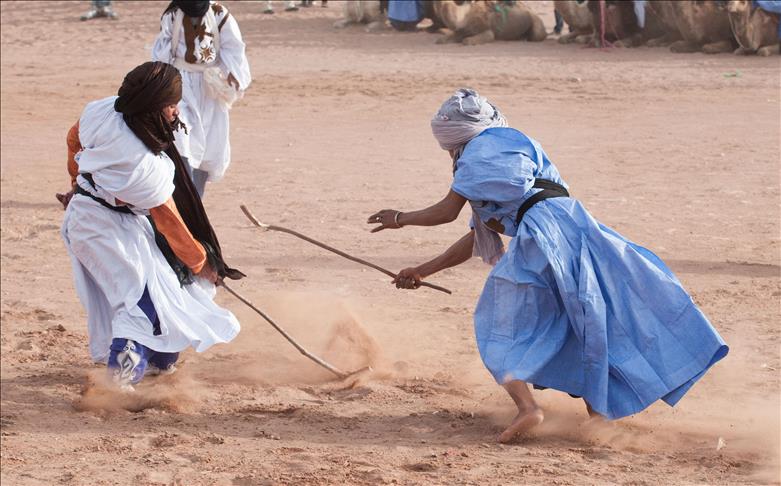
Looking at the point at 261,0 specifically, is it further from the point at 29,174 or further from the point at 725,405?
the point at 725,405

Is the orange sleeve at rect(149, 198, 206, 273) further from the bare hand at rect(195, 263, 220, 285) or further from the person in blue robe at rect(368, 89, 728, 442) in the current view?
the person in blue robe at rect(368, 89, 728, 442)

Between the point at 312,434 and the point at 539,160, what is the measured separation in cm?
159

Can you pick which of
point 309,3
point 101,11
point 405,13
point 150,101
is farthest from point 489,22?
point 150,101

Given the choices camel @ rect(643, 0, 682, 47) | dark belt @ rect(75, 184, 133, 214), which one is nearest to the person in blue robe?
dark belt @ rect(75, 184, 133, 214)

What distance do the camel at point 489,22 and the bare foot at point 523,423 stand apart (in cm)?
1431

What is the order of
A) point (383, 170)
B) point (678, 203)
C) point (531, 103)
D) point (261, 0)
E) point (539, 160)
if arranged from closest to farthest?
point (539, 160)
point (678, 203)
point (383, 170)
point (531, 103)
point (261, 0)

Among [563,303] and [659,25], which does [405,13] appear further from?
[563,303]

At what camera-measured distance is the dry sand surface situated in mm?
5188

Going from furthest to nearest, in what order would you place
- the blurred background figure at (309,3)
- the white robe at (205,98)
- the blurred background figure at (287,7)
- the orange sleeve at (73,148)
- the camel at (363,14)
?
the blurred background figure at (309,3) → the blurred background figure at (287,7) → the camel at (363,14) → the white robe at (205,98) → the orange sleeve at (73,148)

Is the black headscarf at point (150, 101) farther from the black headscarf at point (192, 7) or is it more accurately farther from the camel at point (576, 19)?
the camel at point (576, 19)

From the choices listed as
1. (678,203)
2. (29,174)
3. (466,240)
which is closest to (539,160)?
(466,240)

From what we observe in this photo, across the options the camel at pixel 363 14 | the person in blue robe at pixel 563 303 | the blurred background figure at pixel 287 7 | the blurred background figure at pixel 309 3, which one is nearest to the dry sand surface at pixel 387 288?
the person in blue robe at pixel 563 303

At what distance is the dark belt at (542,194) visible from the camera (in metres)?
5.23

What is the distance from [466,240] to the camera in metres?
5.65
